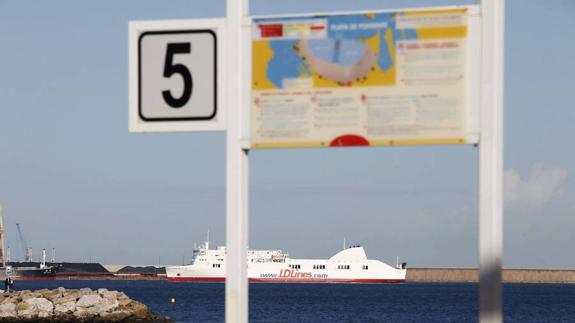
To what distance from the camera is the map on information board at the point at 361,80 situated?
7.35 meters

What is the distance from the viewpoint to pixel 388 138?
7.39m

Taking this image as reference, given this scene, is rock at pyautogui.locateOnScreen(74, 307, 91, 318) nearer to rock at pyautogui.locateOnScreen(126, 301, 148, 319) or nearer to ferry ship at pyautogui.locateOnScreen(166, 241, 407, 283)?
rock at pyautogui.locateOnScreen(126, 301, 148, 319)

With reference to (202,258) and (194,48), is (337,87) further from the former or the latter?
(202,258)

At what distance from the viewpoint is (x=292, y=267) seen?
173750 mm

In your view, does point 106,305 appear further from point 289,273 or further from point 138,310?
point 289,273

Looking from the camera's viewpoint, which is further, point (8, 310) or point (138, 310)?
point (138, 310)

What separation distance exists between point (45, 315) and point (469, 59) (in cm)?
6181

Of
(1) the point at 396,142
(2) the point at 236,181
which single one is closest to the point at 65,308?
(2) the point at 236,181

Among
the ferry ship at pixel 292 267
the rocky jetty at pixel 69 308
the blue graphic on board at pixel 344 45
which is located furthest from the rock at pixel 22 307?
the ferry ship at pixel 292 267

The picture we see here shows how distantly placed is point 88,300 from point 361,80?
63056 mm

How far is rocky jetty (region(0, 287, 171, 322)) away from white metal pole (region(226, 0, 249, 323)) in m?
59.9

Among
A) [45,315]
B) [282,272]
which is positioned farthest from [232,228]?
[282,272]

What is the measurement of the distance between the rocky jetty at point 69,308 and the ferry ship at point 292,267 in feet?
322

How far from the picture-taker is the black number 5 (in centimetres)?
771
